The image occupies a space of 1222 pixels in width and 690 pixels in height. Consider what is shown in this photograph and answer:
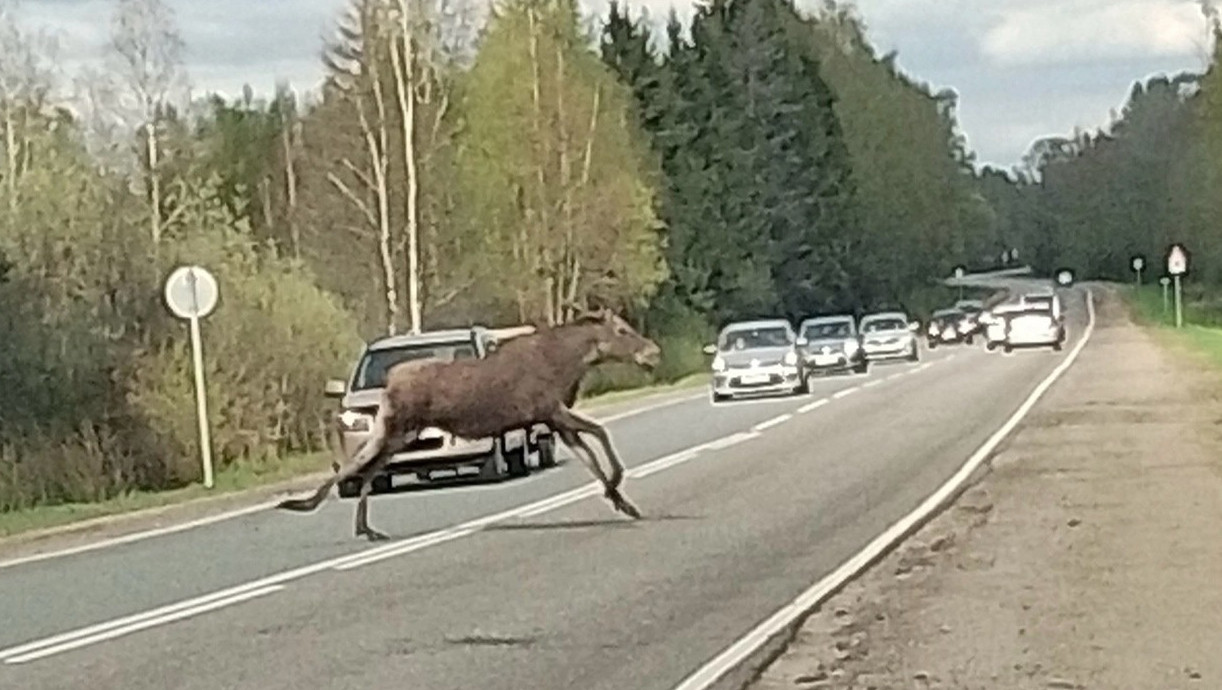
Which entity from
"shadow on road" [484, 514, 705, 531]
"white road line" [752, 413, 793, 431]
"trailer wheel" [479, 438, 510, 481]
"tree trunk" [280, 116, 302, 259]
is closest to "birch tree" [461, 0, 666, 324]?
"tree trunk" [280, 116, 302, 259]

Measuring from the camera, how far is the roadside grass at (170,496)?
24.6 m

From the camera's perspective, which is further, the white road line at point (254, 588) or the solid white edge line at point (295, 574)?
the solid white edge line at point (295, 574)

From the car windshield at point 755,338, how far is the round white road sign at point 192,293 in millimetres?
19033

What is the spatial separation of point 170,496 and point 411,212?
21.0m

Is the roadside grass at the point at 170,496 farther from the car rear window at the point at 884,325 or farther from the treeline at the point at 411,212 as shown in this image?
the car rear window at the point at 884,325

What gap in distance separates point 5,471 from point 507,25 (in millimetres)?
30808

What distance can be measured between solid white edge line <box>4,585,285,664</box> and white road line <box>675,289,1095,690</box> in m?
3.69

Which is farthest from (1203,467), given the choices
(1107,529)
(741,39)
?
(741,39)

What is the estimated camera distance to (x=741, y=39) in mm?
97250

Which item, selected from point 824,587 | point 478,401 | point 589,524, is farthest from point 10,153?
point 824,587

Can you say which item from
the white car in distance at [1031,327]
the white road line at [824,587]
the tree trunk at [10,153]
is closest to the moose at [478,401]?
the white road line at [824,587]

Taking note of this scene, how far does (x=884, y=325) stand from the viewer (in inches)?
2677

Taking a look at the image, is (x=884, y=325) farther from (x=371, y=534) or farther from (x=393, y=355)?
(x=371, y=534)

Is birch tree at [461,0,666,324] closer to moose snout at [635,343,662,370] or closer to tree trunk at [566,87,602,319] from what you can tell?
tree trunk at [566,87,602,319]
